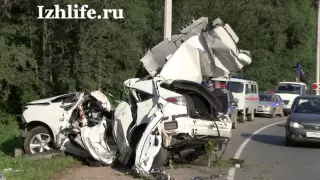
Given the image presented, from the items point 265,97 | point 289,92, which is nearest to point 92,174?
point 265,97

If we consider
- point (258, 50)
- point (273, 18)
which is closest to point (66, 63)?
point (258, 50)

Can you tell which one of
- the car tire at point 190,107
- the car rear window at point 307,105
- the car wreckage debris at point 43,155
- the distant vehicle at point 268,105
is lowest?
the distant vehicle at point 268,105

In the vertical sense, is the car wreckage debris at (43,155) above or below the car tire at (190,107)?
below

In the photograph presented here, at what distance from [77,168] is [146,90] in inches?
81.2

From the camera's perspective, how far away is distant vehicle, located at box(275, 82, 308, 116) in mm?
37219

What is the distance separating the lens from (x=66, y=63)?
21.8m

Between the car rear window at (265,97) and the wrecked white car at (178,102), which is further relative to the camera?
the car rear window at (265,97)

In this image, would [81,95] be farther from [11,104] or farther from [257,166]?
[11,104]

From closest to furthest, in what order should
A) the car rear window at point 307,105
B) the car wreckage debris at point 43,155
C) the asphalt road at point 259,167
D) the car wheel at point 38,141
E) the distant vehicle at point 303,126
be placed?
the asphalt road at point 259,167
the car wreckage debris at point 43,155
the car wheel at point 38,141
the distant vehicle at point 303,126
the car rear window at point 307,105

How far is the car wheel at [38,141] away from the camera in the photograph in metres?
12.2

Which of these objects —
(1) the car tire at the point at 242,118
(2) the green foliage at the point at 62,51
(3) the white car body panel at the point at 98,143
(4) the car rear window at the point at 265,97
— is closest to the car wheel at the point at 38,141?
(3) the white car body panel at the point at 98,143

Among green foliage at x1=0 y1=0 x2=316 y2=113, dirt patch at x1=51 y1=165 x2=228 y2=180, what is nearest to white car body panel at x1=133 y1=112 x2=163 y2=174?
dirt patch at x1=51 y1=165 x2=228 y2=180
